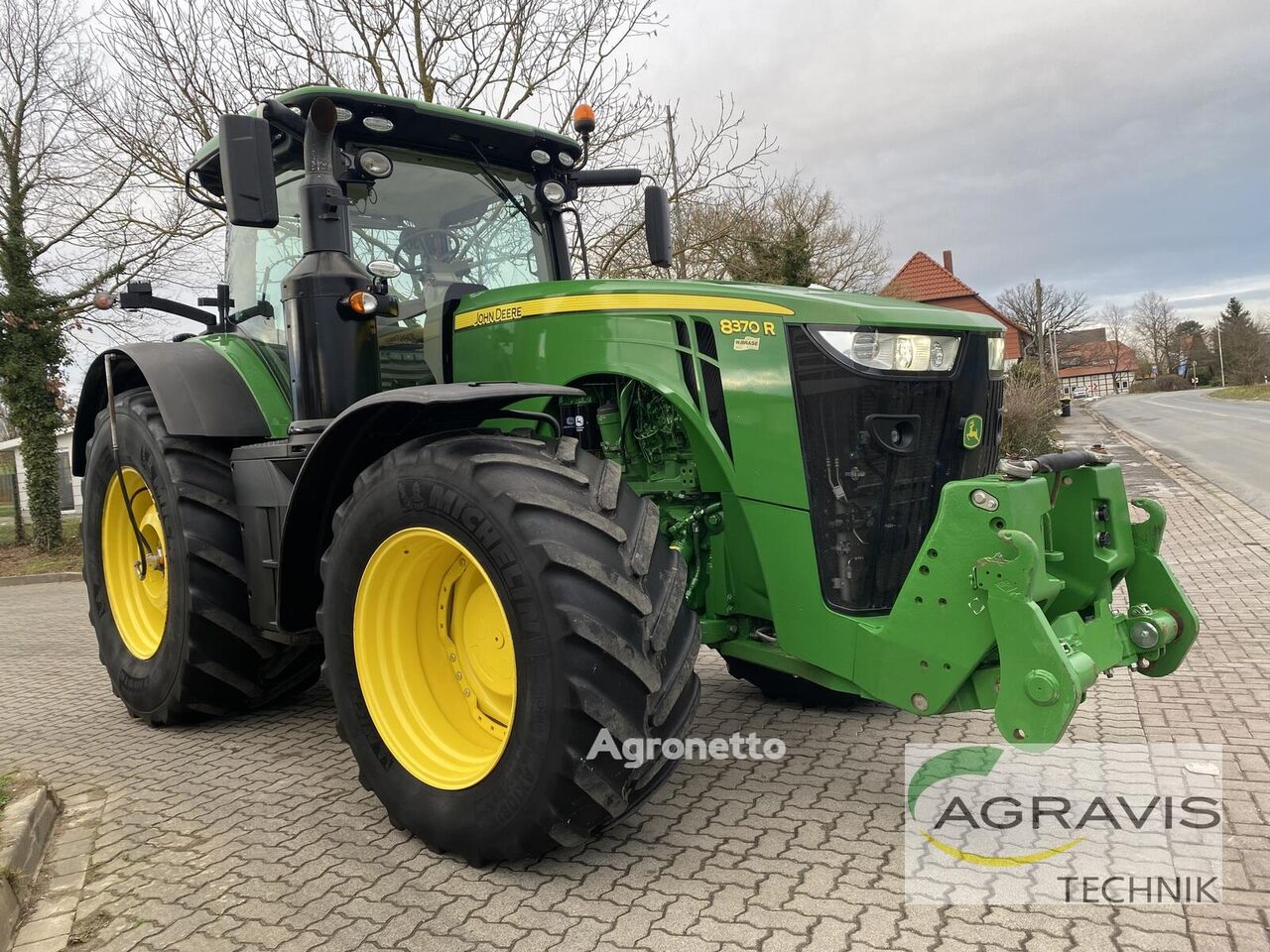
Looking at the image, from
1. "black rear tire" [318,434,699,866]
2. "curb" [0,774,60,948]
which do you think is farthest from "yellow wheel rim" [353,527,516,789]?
"curb" [0,774,60,948]

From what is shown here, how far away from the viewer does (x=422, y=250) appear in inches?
153

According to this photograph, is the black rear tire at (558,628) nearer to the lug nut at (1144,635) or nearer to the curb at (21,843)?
the curb at (21,843)

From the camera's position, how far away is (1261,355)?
259 ft

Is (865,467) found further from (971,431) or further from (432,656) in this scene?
(432,656)

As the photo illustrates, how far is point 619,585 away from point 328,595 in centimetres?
113

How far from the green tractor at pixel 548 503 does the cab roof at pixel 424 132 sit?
0.02m

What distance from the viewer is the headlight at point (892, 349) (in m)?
2.93

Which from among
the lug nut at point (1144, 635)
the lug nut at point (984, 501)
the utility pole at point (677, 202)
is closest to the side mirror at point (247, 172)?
the lug nut at point (984, 501)

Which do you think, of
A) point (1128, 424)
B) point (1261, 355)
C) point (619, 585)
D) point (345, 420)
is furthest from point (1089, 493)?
→ point (1261, 355)

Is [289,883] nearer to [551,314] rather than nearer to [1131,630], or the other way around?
[551,314]

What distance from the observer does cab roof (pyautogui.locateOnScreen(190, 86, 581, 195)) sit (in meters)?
3.63

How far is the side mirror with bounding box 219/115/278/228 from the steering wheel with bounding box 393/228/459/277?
2.48ft

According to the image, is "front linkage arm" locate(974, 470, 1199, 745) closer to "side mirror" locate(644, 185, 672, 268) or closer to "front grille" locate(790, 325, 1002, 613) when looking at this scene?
"front grille" locate(790, 325, 1002, 613)

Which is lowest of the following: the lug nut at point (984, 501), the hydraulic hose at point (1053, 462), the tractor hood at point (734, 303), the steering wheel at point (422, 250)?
the lug nut at point (984, 501)
